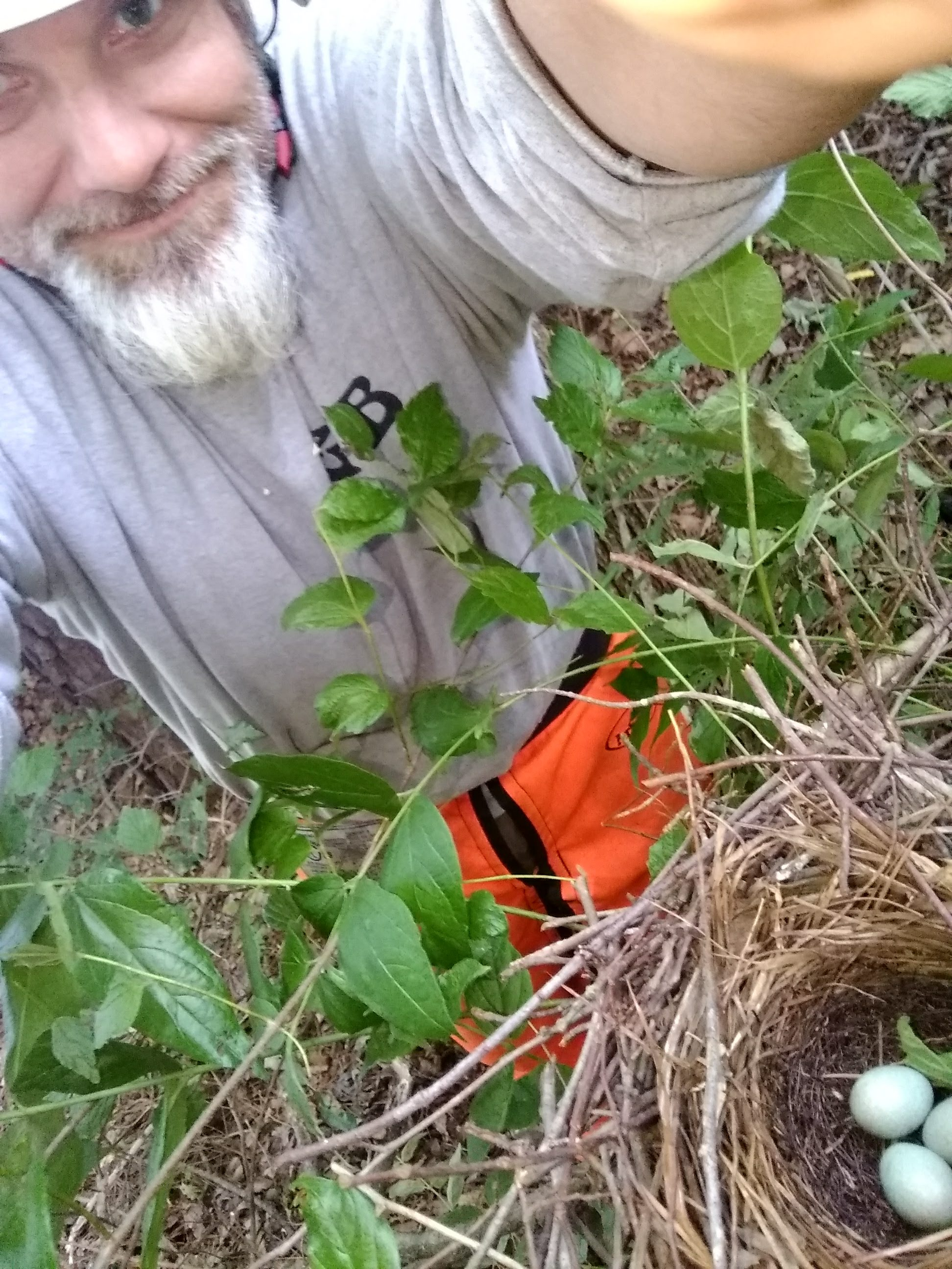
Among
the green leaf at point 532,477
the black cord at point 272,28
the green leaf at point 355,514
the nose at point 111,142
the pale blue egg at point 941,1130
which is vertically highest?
the black cord at point 272,28

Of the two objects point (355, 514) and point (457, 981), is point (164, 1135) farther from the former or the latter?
point (355, 514)

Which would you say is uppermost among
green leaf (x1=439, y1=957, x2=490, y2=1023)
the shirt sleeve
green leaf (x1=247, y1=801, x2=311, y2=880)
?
the shirt sleeve

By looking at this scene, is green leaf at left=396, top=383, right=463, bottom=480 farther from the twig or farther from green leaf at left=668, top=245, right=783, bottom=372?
the twig

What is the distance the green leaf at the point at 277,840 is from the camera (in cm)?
64

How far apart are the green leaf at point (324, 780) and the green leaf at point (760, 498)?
0.97ft

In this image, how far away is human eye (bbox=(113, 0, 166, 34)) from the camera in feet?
1.87

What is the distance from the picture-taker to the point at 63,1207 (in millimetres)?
614

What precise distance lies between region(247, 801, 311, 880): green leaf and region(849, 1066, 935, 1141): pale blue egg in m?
0.46

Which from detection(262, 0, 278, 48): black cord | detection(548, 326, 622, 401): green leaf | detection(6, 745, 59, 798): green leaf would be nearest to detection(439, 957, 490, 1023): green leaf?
detection(6, 745, 59, 798): green leaf

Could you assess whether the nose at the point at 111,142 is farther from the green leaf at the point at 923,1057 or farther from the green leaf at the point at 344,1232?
the green leaf at the point at 923,1057

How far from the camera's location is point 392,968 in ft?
1.68

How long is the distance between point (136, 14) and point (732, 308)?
0.41 meters

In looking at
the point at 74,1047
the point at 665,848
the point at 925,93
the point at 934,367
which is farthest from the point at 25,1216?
the point at 925,93

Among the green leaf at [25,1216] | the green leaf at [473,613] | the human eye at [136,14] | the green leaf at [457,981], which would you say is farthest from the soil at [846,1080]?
the human eye at [136,14]
